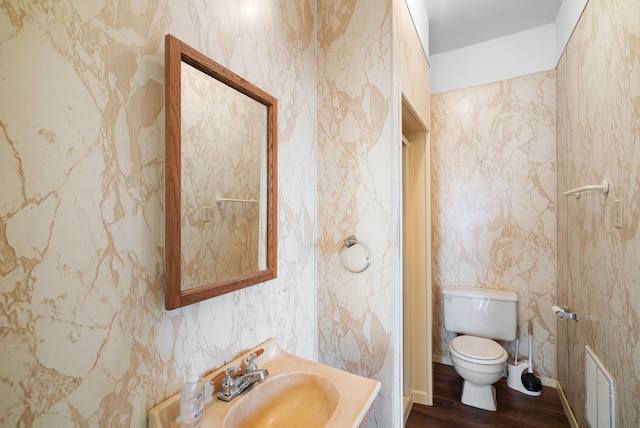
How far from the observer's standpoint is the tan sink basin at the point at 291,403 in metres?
0.94

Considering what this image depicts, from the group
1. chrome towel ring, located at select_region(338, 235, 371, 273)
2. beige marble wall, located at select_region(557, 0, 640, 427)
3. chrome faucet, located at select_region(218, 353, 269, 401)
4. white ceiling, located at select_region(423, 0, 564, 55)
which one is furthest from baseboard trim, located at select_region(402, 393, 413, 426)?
white ceiling, located at select_region(423, 0, 564, 55)

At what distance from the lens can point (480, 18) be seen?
221 centimetres

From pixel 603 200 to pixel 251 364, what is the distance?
1803 mm

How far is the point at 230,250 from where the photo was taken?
101 cm

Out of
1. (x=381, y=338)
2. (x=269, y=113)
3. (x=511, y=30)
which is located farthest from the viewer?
(x=511, y=30)

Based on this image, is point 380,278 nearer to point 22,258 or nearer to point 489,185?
point 22,258

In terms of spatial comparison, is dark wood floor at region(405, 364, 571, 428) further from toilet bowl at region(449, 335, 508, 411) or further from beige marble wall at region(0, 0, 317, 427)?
beige marble wall at region(0, 0, 317, 427)

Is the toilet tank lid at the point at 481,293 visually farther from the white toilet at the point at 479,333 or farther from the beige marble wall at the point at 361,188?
the beige marble wall at the point at 361,188

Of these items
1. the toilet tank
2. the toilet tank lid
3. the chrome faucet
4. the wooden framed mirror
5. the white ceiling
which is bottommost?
the toilet tank

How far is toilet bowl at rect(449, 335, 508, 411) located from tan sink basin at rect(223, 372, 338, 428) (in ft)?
4.87

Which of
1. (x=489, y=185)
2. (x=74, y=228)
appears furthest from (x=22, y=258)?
(x=489, y=185)

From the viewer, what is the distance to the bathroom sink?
81 cm

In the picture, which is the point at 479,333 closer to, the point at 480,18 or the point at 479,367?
the point at 479,367

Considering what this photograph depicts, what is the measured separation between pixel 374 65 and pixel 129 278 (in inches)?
52.7
